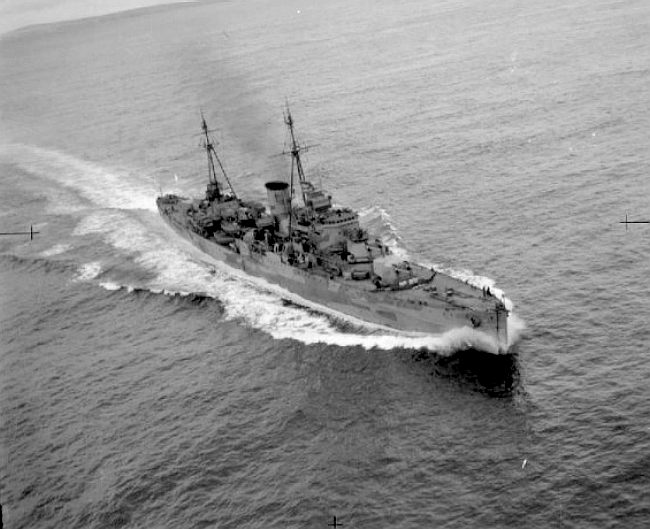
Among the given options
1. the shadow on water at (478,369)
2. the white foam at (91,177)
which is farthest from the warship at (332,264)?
the white foam at (91,177)

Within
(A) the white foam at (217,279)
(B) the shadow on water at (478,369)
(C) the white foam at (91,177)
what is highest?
(C) the white foam at (91,177)

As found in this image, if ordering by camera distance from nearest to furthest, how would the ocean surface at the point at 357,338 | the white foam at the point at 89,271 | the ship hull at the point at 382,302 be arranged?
the ocean surface at the point at 357,338, the ship hull at the point at 382,302, the white foam at the point at 89,271

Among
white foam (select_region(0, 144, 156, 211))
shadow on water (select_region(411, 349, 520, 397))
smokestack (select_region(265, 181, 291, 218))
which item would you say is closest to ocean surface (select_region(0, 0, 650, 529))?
shadow on water (select_region(411, 349, 520, 397))

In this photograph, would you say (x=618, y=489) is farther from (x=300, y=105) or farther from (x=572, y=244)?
(x=300, y=105)

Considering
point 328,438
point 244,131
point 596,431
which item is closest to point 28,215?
point 244,131

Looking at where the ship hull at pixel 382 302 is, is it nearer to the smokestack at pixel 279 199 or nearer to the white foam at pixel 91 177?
the smokestack at pixel 279 199

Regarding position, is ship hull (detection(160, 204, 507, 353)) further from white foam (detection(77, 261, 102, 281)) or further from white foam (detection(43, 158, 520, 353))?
white foam (detection(77, 261, 102, 281))

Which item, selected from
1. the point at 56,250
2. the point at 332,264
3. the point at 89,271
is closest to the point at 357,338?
the point at 332,264
